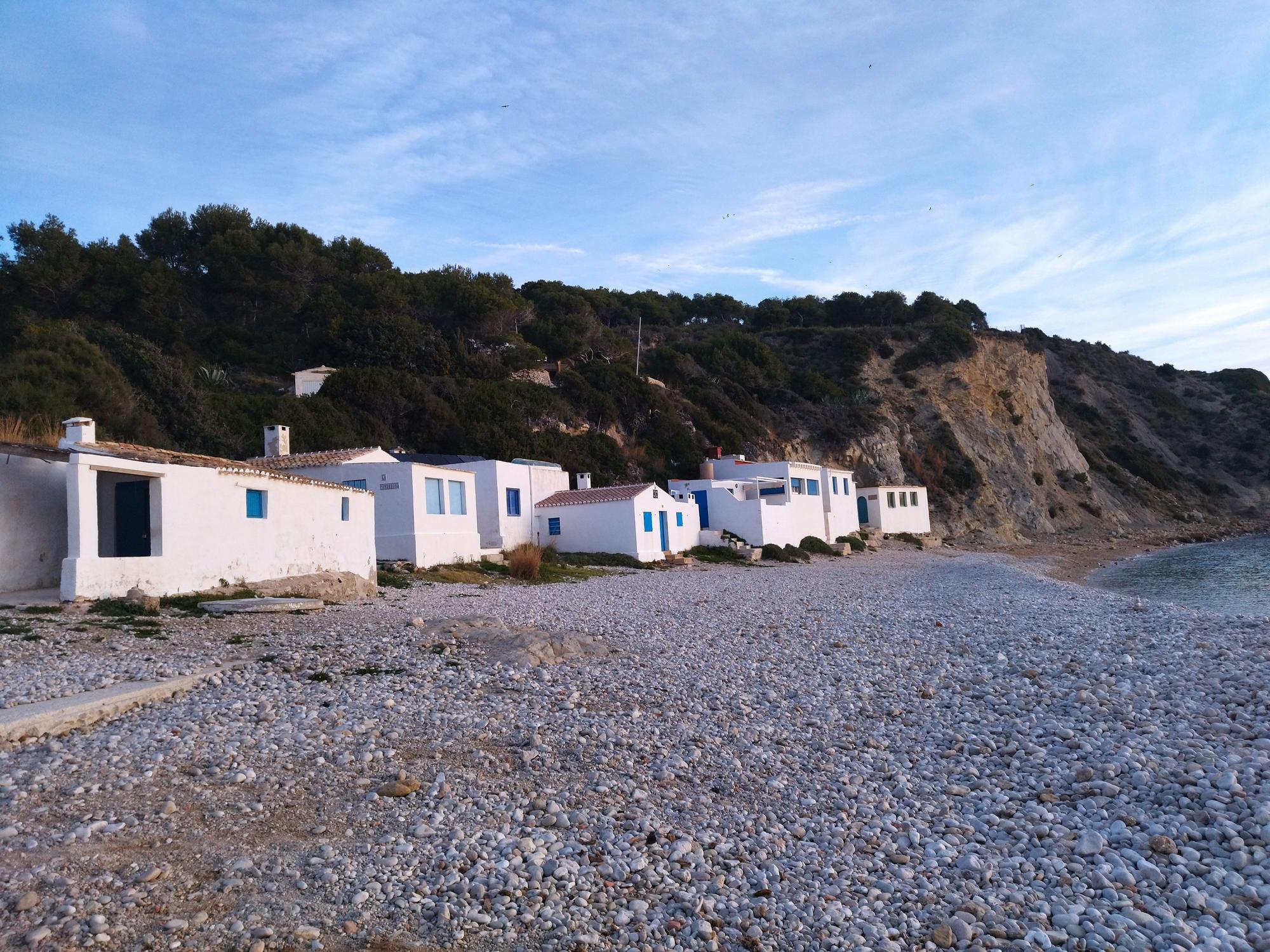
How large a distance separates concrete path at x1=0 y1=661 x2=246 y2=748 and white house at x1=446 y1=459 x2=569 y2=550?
18564mm

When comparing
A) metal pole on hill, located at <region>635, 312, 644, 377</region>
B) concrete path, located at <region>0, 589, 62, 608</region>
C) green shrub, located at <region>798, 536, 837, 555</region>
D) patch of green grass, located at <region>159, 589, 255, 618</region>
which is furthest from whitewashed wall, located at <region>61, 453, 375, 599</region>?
metal pole on hill, located at <region>635, 312, 644, 377</region>

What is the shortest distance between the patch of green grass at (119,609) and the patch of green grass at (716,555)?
21969mm

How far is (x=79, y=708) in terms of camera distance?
7777 millimetres

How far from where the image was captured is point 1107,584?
98.3ft

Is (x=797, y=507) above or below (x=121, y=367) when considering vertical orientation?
below

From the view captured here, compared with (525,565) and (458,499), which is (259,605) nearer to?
(525,565)

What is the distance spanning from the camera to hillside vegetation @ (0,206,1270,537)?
110ft

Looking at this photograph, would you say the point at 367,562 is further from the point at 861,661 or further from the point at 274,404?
the point at 274,404

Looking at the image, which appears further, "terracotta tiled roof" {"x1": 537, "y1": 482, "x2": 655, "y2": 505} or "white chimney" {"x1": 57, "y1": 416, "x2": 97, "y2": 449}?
"terracotta tiled roof" {"x1": 537, "y1": 482, "x2": 655, "y2": 505}

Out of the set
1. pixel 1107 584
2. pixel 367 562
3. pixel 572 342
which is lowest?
pixel 1107 584

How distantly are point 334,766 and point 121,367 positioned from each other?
1138 inches

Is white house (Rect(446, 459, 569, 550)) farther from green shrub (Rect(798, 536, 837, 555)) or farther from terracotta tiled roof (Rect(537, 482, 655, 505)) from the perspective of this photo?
green shrub (Rect(798, 536, 837, 555))

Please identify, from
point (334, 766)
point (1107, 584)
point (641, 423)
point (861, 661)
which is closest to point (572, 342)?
point (641, 423)

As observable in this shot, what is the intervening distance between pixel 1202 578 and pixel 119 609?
3273cm
